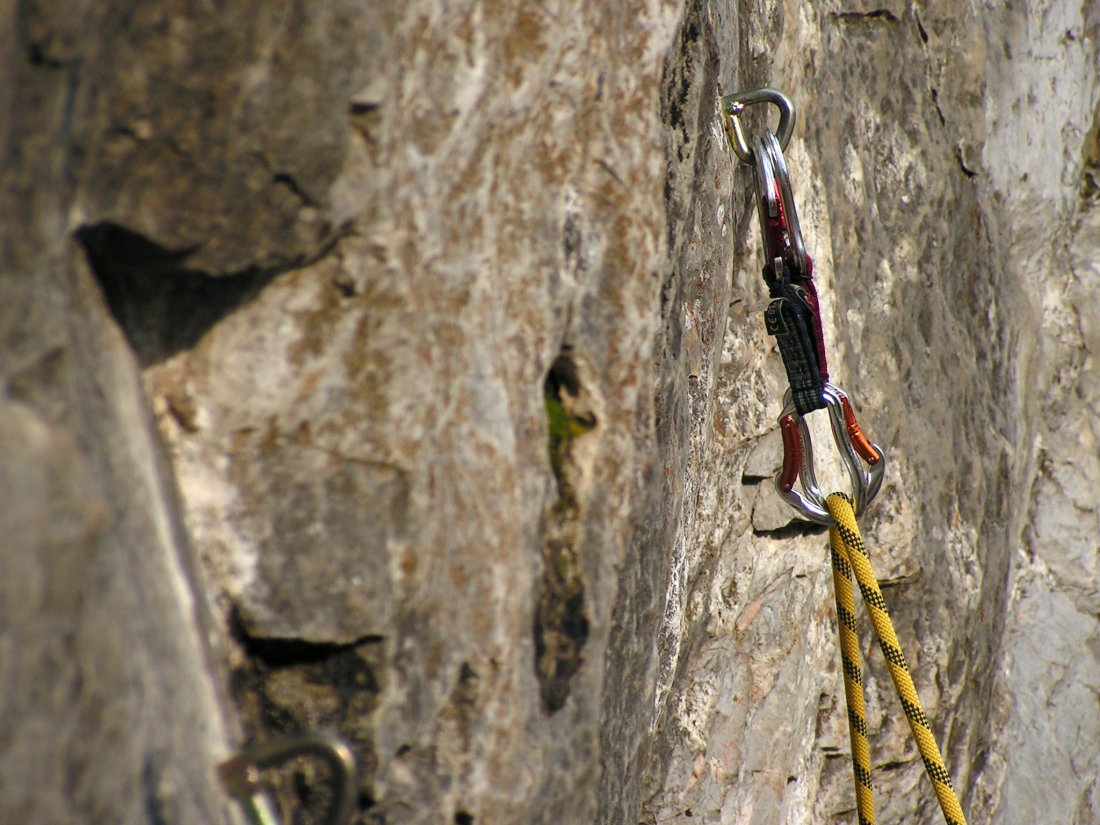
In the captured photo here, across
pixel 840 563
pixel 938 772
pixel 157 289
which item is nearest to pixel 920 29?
pixel 840 563

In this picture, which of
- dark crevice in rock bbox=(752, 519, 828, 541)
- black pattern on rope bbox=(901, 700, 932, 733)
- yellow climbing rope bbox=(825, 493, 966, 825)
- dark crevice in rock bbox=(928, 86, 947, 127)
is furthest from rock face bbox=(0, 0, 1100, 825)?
dark crevice in rock bbox=(928, 86, 947, 127)

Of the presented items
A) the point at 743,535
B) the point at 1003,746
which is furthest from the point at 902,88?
the point at 1003,746

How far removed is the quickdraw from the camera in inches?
47.1

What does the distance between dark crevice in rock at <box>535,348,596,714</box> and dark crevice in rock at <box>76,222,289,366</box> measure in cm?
28

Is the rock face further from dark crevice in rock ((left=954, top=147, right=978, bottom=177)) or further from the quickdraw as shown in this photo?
dark crevice in rock ((left=954, top=147, right=978, bottom=177))

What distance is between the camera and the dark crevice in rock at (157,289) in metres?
0.63

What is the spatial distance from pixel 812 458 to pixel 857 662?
0.96 feet

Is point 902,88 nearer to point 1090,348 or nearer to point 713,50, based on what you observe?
point 713,50

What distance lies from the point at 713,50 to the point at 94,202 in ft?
2.66

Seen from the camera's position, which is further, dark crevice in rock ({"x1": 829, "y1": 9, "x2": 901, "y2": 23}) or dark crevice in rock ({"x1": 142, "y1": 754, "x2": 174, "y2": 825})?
dark crevice in rock ({"x1": 829, "y1": 9, "x2": 901, "y2": 23})

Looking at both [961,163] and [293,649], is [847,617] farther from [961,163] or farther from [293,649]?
[961,163]

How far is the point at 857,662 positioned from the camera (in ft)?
4.24

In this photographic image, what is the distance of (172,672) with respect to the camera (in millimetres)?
629

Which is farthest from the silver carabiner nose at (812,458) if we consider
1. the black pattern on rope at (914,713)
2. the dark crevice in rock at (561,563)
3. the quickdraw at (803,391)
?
the dark crevice in rock at (561,563)
